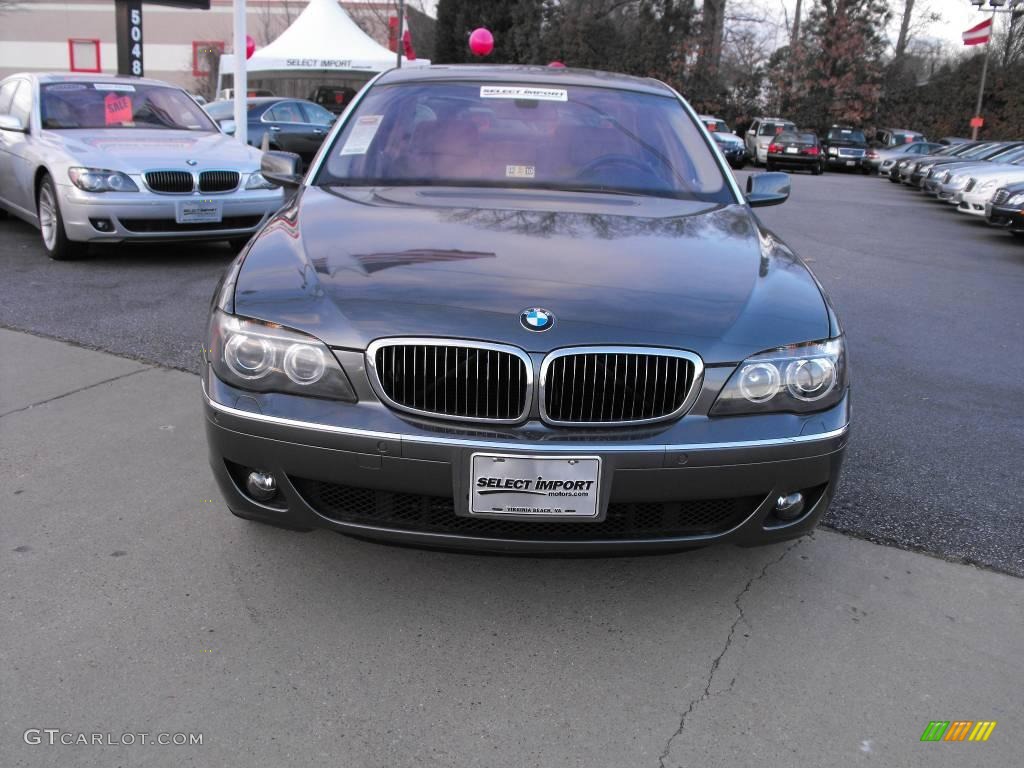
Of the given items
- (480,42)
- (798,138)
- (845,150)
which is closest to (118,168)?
(480,42)

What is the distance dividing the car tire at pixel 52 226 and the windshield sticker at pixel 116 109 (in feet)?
2.99

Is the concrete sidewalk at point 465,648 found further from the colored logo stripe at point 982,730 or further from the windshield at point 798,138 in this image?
the windshield at point 798,138

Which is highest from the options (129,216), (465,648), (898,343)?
(129,216)

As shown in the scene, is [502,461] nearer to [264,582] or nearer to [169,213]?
[264,582]

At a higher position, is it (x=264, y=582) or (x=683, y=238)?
(x=683, y=238)

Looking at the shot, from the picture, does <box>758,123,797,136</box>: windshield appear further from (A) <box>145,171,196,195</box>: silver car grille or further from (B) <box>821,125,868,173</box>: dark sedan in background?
(A) <box>145,171,196,195</box>: silver car grille

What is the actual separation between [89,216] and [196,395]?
344 centimetres

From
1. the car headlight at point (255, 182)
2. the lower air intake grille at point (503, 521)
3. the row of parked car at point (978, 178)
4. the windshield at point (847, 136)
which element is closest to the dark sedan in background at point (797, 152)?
the windshield at point (847, 136)

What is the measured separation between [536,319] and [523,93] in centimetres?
187

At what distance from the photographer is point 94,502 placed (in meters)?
3.22

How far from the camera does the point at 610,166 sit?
3.67m

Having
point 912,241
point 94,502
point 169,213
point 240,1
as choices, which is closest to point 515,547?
point 94,502

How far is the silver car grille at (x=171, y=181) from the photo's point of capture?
7141mm

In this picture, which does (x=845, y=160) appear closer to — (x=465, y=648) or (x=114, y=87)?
(x=114, y=87)
